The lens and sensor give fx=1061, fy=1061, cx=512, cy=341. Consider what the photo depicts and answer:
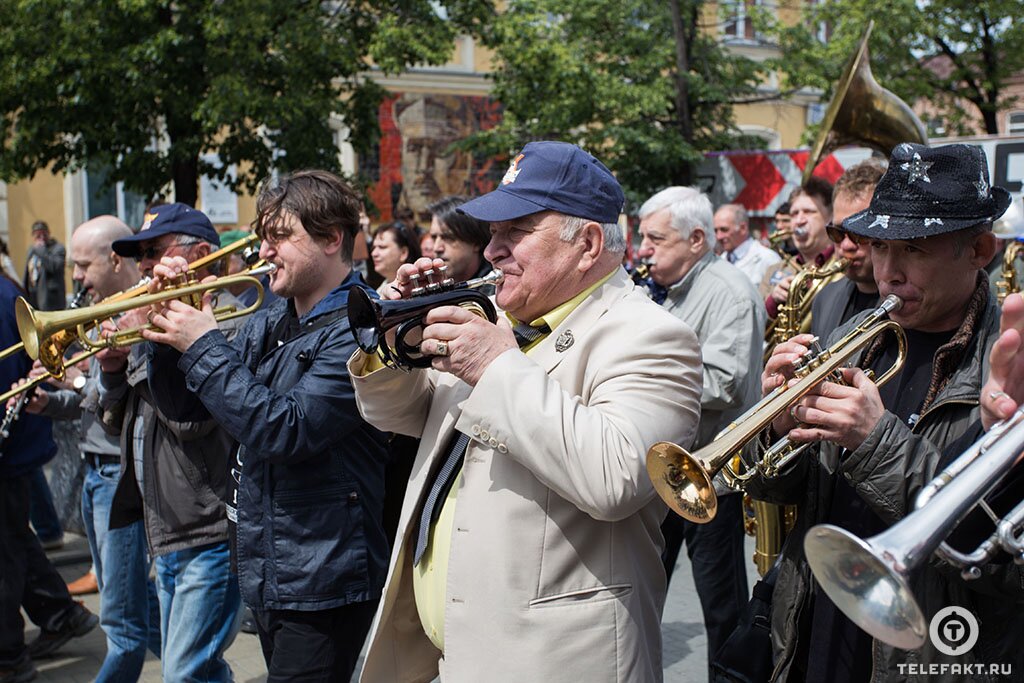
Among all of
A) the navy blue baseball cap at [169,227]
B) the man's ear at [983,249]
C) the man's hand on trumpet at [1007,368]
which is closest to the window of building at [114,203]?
the navy blue baseball cap at [169,227]

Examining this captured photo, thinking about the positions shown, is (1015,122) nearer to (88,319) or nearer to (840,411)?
(88,319)

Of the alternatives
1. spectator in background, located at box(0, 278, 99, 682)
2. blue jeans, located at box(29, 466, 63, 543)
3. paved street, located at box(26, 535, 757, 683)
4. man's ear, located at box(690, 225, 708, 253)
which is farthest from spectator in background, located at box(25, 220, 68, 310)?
man's ear, located at box(690, 225, 708, 253)

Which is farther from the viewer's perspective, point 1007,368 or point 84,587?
point 84,587

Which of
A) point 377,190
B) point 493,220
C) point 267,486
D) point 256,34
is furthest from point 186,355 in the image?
point 377,190

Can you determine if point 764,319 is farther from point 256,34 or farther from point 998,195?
point 256,34

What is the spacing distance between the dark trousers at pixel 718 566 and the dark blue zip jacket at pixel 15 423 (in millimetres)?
3062

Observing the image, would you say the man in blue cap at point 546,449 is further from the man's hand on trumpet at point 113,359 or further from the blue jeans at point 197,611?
the man's hand on trumpet at point 113,359

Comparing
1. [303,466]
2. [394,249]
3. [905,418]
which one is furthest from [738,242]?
[905,418]

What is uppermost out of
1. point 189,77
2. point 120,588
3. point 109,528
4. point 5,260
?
point 189,77

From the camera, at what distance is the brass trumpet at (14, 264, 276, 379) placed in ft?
12.2

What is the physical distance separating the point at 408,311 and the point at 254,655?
362 centimetres

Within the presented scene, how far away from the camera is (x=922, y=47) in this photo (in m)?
17.6

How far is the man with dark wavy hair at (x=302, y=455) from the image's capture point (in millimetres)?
3225

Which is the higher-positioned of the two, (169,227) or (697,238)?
(169,227)
